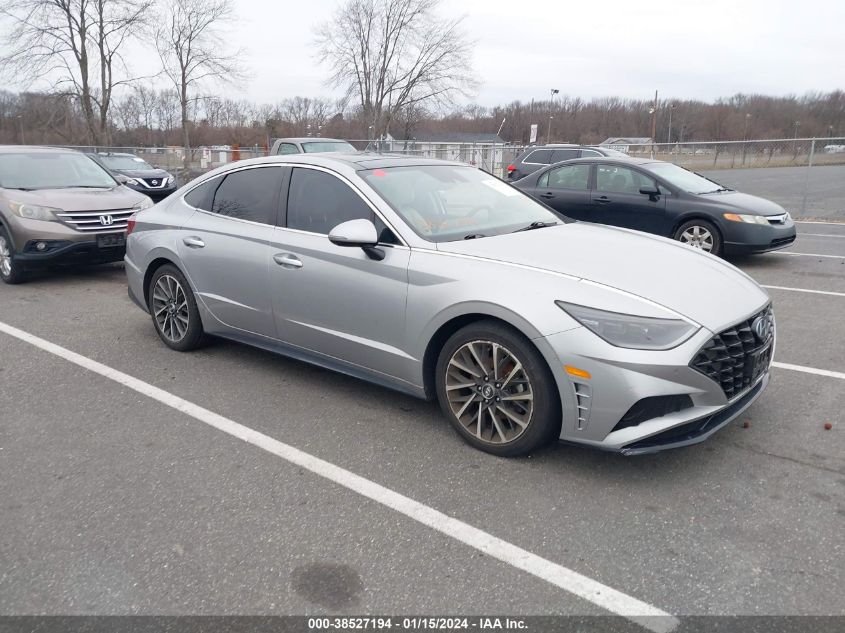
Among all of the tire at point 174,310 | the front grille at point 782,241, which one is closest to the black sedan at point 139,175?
the tire at point 174,310

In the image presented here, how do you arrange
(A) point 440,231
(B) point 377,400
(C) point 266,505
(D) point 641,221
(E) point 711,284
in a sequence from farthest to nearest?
(D) point 641,221, (B) point 377,400, (A) point 440,231, (E) point 711,284, (C) point 266,505

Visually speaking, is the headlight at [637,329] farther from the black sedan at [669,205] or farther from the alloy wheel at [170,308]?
the black sedan at [669,205]

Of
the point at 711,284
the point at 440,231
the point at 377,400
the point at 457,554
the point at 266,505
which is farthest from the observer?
the point at 377,400

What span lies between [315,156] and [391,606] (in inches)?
125

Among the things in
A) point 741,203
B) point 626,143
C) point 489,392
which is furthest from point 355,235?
point 626,143

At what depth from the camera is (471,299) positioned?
11.5 ft

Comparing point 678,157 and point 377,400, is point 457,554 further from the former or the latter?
point 678,157

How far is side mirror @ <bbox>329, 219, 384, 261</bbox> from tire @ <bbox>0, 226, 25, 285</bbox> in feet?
19.0

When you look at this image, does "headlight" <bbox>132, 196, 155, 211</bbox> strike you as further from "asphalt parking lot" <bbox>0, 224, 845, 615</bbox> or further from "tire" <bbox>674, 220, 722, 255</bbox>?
"tire" <bbox>674, 220, 722, 255</bbox>

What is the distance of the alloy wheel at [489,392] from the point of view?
3.42 metres

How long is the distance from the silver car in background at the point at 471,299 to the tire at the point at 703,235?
510cm

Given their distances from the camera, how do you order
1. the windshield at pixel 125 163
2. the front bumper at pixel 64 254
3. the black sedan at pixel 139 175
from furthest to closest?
the windshield at pixel 125 163 < the black sedan at pixel 139 175 < the front bumper at pixel 64 254

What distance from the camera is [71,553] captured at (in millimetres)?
2811

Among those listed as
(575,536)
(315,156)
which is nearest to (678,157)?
(315,156)
